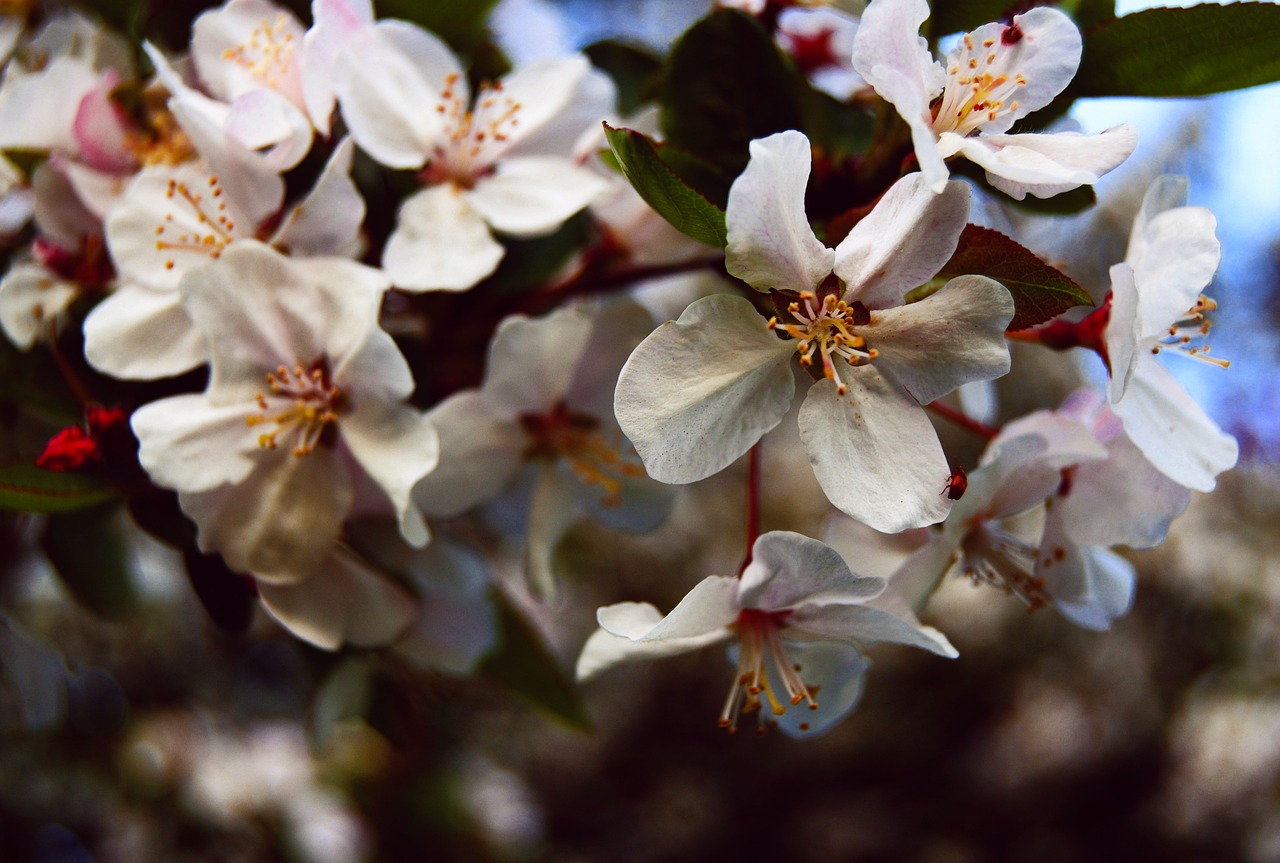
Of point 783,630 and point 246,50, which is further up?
point 246,50

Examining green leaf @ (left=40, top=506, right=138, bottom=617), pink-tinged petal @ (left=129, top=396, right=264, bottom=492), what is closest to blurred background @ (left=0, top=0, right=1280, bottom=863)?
green leaf @ (left=40, top=506, right=138, bottom=617)

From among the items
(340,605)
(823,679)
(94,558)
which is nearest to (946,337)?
(823,679)

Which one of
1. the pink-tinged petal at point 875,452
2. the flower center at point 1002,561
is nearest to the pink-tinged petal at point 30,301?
the pink-tinged petal at point 875,452

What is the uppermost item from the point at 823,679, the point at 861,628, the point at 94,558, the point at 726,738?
the point at 861,628

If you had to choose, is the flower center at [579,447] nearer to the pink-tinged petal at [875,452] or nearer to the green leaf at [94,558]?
the pink-tinged petal at [875,452]

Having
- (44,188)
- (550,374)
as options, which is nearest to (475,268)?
(550,374)

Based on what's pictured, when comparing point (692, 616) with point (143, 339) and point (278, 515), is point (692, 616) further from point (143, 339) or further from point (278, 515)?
point (143, 339)

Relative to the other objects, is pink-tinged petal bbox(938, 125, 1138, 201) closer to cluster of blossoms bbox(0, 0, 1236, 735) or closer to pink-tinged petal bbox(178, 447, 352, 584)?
cluster of blossoms bbox(0, 0, 1236, 735)
